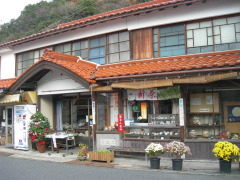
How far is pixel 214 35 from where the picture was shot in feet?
35.8

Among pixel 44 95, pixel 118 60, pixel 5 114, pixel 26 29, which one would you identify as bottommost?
pixel 5 114

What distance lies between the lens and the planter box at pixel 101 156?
33.5 feet

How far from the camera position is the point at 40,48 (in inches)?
632

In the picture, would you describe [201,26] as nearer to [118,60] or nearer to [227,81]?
[227,81]

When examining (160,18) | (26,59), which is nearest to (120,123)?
(160,18)

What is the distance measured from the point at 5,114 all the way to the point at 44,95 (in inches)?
134

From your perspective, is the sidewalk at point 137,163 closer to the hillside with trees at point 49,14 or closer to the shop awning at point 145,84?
the shop awning at point 145,84

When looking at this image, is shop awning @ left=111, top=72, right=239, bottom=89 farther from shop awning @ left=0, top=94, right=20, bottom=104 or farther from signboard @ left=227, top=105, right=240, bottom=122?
shop awning @ left=0, top=94, right=20, bottom=104

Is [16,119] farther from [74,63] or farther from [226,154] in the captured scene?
[226,154]

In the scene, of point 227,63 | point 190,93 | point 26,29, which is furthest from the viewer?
point 26,29

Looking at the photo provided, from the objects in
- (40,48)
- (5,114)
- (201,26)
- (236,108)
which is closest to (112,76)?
(201,26)

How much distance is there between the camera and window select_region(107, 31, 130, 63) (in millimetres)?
12836

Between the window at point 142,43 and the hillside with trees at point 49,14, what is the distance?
25845mm

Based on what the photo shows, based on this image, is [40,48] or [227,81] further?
[40,48]
